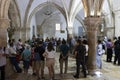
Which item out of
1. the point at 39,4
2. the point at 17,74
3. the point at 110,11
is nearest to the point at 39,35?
the point at 39,4

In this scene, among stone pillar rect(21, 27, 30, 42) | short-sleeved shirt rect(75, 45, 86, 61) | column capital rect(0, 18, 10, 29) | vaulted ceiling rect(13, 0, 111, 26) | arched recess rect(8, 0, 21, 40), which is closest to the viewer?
short-sleeved shirt rect(75, 45, 86, 61)

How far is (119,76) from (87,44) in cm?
200

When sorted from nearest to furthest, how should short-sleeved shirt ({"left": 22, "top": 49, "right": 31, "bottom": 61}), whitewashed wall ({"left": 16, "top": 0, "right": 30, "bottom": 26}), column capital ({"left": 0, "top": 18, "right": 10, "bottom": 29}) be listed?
short-sleeved shirt ({"left": 22, "top": 49, "right": 31, "bottom": 61}) < column capital ({"left": 0, "top": 18, "right": 10, "bottom": 29}) < whitewashed wall ({"left": 16, "top": 0, "right": 30, "bottom": 26})

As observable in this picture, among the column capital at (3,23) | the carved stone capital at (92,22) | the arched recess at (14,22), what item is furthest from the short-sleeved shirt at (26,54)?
the arched recess at (14,22)

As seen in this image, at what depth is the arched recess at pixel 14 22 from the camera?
68.0 feet

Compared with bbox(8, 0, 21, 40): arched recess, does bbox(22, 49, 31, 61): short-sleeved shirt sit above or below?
below

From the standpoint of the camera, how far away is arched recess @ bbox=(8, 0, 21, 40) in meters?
20.7

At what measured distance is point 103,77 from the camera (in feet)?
32.0

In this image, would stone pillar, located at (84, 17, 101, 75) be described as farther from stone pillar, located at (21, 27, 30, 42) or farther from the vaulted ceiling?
stone pillar, located at (21, 27, 30, 42)

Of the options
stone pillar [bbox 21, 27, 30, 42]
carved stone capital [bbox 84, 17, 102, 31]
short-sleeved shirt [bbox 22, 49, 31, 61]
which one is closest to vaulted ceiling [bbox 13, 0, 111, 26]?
stone pillar [bbox 21, 27, 30, 42]

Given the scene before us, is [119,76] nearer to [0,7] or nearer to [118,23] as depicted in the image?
[0,7]

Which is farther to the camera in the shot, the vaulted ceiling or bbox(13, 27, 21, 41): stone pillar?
bbox(13, 27, 21, 41): stone pillar

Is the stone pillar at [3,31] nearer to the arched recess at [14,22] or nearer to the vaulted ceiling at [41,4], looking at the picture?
the vaulted ceiling at [41,4]

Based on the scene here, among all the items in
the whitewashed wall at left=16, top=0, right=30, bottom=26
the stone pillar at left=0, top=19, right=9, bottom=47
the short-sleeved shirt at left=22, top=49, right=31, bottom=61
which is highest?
the whitewashed wall at left=16, top=0, right=30, bottom=26
